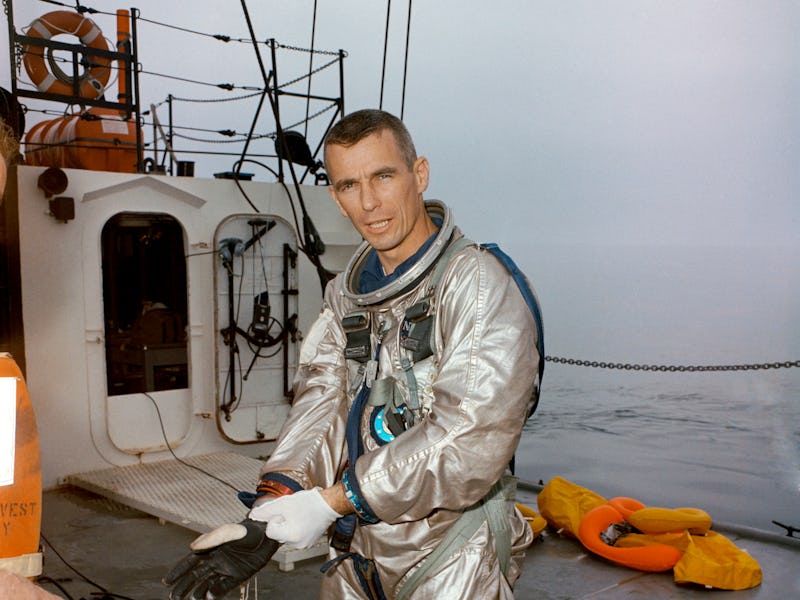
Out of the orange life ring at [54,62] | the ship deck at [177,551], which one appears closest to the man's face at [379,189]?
the ship deck at [177,551]

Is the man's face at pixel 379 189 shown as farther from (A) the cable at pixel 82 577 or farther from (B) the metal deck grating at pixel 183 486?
(B) the metal deck grating at pixel 183 486

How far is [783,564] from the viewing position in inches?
184

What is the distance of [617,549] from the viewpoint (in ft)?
15.2

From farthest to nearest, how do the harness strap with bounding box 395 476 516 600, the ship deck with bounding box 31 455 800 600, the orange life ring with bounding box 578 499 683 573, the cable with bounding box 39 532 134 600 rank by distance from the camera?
the orange life ring with bounding box 578 499 683 573
the ship deck with bounding box 31 455 800 600
the cable with bounding box 39 532 134 600
the harness strap with bounding box 395 476 516 600

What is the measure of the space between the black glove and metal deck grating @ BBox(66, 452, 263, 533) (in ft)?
9.90

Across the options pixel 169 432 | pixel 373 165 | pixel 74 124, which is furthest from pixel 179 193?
pixel 373 165

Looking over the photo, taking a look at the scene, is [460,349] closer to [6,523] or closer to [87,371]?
[6,523]

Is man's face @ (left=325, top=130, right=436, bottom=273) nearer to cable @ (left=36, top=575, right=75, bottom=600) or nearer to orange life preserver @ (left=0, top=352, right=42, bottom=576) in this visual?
orange life preserver @ (left=0, top=352, right=42, bottom=576)

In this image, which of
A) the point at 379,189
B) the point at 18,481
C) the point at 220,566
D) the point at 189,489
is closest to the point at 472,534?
Result: the point at 220,566

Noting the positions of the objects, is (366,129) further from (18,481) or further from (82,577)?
(82,577)

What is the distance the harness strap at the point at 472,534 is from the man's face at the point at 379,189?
741 millimetres

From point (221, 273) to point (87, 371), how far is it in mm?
1354

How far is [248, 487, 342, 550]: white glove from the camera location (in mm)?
1805

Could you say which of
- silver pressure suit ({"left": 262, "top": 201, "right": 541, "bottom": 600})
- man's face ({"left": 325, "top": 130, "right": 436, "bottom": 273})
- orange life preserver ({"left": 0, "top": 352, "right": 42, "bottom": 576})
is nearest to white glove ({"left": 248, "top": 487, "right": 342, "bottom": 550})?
silver pressure suit ({"left": 262, "top": 201, "right": 541, "bottom": 600})
